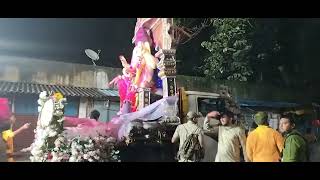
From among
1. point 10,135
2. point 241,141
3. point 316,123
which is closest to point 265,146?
point 241,141

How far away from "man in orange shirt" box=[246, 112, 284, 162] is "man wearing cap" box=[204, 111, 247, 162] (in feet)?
0.25

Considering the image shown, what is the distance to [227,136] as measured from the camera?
4754 mm

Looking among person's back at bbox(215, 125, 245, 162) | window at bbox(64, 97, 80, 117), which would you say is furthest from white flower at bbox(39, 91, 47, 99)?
person's back at bbox(215, 125, 245, 162)

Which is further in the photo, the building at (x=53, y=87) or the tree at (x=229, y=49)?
the tree at (x=229, y=49)

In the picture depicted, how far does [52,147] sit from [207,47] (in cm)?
196

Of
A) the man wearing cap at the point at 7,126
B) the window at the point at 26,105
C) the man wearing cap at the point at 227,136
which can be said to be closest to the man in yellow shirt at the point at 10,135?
the man wearing cap at the point at 7,126

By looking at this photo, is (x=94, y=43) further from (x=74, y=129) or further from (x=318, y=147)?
(x=318, y=147)

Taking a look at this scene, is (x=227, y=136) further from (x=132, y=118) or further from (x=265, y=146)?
(x=132, y=118)

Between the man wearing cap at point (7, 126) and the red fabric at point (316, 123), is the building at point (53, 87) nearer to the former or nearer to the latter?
the man wearing cap at point (7, 126)

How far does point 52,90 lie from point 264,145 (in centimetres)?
229

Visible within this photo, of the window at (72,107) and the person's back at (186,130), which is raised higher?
the window at (72,107)

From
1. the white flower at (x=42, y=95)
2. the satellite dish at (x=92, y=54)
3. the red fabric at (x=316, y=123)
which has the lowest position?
the red fabric at (x=316, y=123)

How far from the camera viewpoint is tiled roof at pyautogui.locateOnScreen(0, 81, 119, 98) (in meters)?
4.72

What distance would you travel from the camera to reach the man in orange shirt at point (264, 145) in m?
4.74
